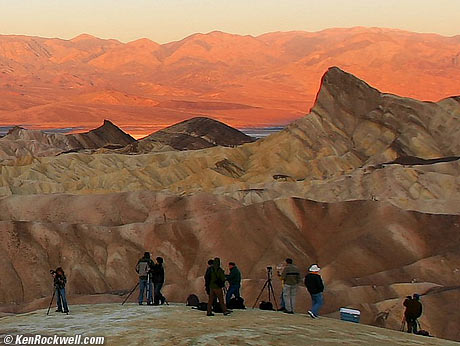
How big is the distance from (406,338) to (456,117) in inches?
3221

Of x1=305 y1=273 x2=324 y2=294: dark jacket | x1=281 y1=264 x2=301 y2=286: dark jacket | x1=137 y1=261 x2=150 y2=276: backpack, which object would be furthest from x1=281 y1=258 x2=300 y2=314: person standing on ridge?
x1=137 y1=261 x2=150 y2=276: backpack

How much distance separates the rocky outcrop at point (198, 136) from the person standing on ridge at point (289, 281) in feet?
375

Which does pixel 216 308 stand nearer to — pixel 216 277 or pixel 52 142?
pixel 216 277

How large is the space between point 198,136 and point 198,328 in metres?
127

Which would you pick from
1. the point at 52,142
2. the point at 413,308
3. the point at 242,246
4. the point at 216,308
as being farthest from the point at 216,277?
the point at 52,142

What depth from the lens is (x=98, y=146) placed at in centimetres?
14400

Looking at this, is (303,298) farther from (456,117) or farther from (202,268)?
(456,117)

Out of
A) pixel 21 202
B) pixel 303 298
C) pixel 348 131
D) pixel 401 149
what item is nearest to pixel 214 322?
pixel 303 298

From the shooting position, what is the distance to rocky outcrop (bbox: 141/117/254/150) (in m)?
138

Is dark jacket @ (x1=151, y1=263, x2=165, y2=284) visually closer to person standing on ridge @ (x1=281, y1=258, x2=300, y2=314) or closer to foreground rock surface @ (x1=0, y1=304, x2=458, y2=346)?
foreground rock surface @ (x1=0, y1=304, x2=458, y2=346)

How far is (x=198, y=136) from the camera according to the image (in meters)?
143

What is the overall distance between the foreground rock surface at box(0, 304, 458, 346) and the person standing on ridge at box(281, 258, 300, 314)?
0.65 m

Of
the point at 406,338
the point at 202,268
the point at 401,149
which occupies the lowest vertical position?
the point at 202,268

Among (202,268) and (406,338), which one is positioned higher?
(406,338)
